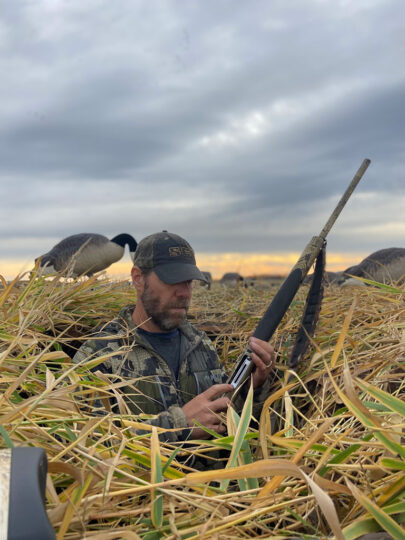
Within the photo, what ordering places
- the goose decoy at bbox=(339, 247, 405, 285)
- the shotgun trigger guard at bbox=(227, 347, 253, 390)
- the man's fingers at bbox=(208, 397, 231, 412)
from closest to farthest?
1. the man's fingers at bbox=(208, 397, 231, 412)
2. the shotgun trigger guard at bbox=(227, 347, 253, 390)
3. the goose decoy at bbox=(339, 247, 405, 285)

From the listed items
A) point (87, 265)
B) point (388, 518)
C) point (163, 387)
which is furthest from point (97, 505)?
point (87, 265)

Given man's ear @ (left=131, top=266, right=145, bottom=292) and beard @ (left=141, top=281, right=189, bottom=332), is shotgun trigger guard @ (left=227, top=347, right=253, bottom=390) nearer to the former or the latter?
beard @ (left=141, top=281, right=189, bottom=332)

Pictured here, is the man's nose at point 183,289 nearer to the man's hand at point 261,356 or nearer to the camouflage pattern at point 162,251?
the camouflage pattern at point 162,251

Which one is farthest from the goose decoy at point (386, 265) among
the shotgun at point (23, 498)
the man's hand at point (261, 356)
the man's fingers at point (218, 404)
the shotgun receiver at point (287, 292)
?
the shotgun at point (23, 498)

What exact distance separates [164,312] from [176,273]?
11.0 inches

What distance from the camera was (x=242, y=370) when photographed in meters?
3.03

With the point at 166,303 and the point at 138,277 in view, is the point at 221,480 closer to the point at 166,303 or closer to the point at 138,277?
the point at 166,303

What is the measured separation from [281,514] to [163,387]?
2.07 metres

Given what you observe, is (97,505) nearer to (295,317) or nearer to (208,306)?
(295,317)

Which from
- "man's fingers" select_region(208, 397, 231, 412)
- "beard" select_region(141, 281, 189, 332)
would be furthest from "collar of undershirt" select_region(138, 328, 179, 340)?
"man's fingers" select_region(208, 397, 231, 412)

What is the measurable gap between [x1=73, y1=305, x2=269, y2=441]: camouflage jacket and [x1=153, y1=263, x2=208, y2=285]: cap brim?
407mm


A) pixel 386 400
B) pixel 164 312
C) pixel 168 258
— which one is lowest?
pixel 386 400

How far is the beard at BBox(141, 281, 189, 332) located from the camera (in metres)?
3.48

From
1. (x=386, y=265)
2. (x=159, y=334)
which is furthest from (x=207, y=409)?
(x=386, y=265)
